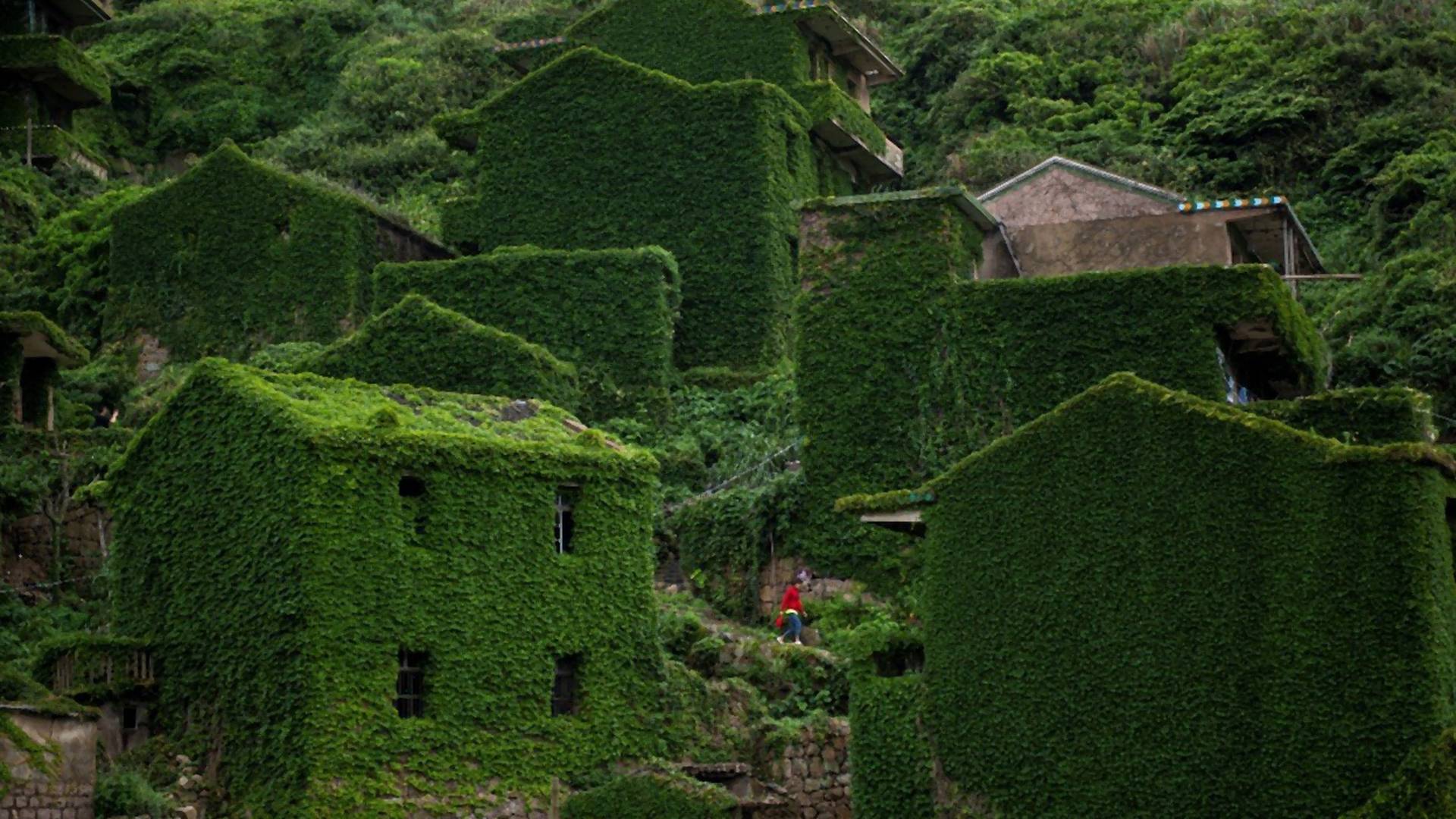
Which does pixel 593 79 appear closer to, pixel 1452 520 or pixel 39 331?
pixel 39 331

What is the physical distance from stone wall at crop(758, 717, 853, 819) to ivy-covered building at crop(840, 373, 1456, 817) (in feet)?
15.3

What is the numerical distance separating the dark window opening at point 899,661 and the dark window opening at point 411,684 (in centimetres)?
705

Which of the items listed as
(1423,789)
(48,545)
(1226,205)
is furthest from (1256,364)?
(48,545)

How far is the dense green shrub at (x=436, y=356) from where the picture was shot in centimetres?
5031

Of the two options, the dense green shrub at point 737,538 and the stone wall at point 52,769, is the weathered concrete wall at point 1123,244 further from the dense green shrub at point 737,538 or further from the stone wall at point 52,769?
the stone wall at point 52,769

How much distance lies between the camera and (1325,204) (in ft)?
223

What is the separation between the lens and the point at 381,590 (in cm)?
3800

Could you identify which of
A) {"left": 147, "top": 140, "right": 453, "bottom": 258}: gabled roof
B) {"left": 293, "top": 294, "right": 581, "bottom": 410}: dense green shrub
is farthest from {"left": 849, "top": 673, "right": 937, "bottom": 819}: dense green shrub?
{"left": 147, "top": 140, "right": 453, "bottom": 258}: gabled roof

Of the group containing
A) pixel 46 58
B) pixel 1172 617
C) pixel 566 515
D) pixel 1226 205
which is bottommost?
pixel 1172 617

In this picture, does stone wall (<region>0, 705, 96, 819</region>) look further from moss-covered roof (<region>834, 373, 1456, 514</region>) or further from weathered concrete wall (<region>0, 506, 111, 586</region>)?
weathered concrete wall (<region>0, 506, 111, 586</region>)

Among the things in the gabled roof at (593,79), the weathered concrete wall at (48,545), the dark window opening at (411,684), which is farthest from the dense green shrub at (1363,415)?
the gabled roof at (593,79)

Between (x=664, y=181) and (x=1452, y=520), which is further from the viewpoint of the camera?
(x=664, y=181)

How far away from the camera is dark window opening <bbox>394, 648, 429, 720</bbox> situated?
125 ft

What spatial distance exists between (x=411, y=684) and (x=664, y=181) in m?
24.4
